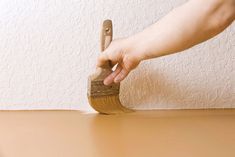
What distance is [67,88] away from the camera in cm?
117

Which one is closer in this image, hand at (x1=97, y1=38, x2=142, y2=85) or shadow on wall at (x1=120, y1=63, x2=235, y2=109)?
hand at (x1=97, y1=38, x2=142, y2=85)

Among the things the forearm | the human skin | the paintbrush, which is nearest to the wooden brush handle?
the paintbrush

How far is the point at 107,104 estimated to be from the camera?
1.09 m

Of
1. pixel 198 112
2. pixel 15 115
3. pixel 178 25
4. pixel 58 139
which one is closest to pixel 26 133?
pixel 58 139

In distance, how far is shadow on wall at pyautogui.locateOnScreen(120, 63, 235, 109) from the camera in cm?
118

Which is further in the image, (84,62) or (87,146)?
(84,62)

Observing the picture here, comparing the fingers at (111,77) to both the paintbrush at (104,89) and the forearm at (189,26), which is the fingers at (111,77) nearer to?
the paintbrush at (104,89)

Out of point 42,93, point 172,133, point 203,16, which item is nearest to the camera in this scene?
point 203,16

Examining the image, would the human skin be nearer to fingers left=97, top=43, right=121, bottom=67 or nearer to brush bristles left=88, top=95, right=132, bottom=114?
fingers left=97, top=43, right=121, bottom=67

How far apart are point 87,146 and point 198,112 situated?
0.50 metres

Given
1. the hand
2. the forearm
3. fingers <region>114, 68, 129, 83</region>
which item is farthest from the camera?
fingers <region>114, 68, 129, 83</region>

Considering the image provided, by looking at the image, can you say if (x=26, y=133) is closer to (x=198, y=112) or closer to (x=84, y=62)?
(x=84, y=62)

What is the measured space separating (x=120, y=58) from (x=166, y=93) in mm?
260

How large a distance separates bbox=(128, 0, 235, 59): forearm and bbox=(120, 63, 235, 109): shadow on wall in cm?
33
